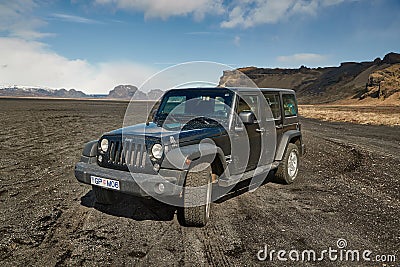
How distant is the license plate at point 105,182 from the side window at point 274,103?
3.51m

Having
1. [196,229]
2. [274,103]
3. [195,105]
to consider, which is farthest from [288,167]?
[196,229]

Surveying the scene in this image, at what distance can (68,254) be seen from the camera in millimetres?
3812

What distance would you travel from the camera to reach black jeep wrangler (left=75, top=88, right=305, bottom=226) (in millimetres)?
4289

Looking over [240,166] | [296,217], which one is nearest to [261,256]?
[296,217]

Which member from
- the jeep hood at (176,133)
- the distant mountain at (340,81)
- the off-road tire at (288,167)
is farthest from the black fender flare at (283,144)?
the jeep hood at (176,133)

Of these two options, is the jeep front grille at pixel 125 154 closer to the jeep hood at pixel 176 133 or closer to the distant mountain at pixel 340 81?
the jeep hood at pixel 176 133

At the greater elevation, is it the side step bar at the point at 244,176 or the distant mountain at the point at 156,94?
the distant mountain at the point at 156,94

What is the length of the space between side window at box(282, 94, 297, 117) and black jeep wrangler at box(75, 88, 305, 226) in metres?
0.45

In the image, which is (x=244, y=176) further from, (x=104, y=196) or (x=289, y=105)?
(x=289, y=105)

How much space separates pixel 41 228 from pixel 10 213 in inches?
36.3

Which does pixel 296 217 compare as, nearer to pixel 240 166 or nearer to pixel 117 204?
pixel 240 166

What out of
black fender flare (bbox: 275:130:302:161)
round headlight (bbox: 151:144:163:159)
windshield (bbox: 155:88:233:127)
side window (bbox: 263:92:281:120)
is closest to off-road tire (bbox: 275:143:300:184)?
black fender flare (bbox: 275:130:302:161)

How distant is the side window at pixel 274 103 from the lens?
6605 mm

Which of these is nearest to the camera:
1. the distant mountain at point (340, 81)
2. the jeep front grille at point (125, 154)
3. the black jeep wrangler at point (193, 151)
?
the black jeep wrangler at point (193, 151)
